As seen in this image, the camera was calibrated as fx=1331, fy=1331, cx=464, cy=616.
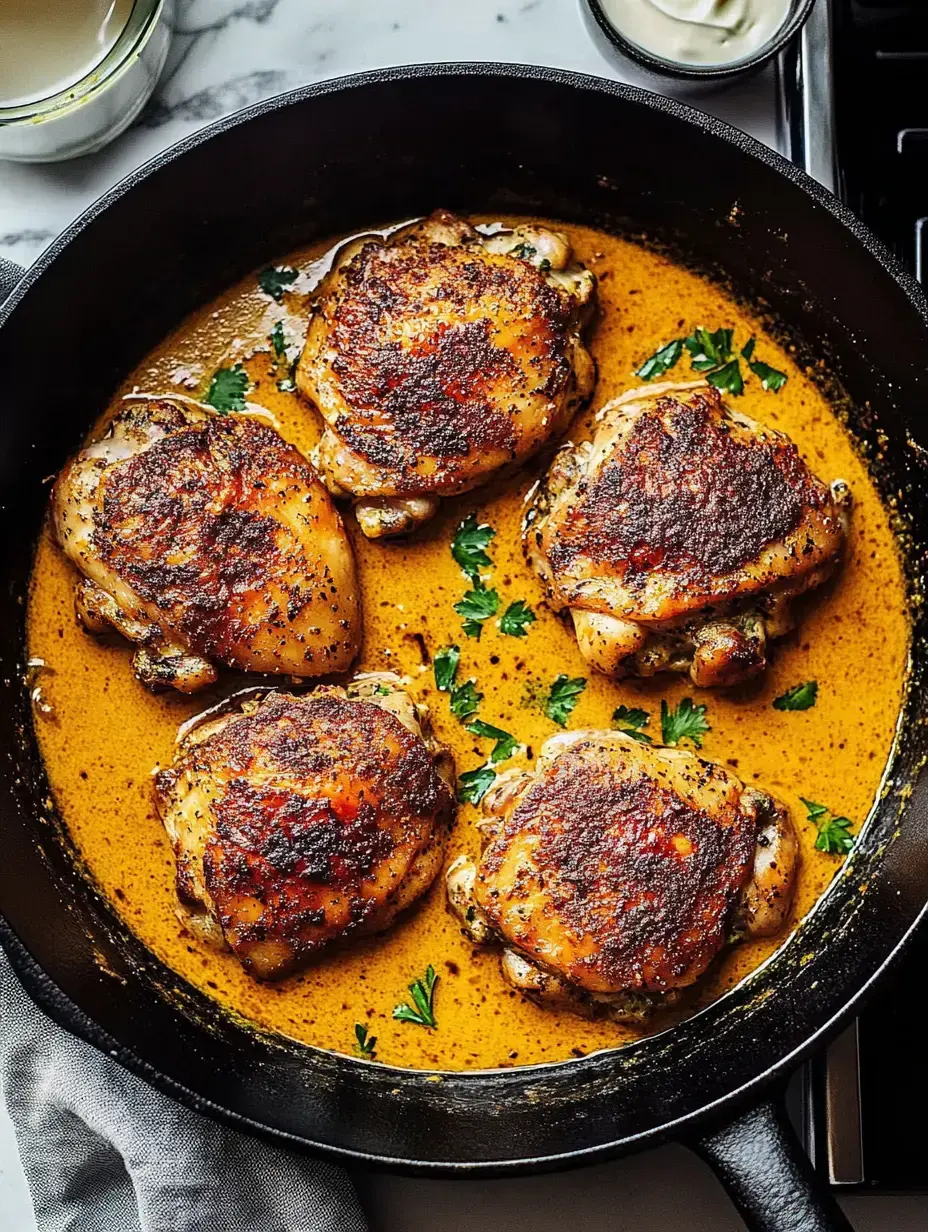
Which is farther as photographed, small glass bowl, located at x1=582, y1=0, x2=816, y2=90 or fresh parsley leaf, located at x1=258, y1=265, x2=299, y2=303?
fresh parsley leaf, located at x1=258, y1=265, x2=299, y2=303

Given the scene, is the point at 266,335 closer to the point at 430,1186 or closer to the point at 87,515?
the point at 87,515

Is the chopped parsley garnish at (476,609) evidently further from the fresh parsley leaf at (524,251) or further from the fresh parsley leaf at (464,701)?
the fresh parsley leaf at (524,251)

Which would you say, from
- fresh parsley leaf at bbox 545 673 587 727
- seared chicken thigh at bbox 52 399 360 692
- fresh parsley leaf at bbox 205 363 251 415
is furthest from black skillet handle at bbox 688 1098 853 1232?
fresh parsley leaf at bbox 205 363 251 415

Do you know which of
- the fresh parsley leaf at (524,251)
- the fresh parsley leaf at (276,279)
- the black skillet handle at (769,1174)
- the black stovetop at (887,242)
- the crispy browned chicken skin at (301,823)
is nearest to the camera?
the black skillet handle at (769,1174)

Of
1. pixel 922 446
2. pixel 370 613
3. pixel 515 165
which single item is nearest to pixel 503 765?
pixel 370 613

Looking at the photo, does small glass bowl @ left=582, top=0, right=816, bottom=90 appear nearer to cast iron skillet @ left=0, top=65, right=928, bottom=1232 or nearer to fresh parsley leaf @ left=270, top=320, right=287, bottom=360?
cast iron skillet @ left=0, top=65, right=928, bottom=1232

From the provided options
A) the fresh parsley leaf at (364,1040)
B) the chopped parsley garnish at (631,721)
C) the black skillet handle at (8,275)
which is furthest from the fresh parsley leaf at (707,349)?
the fresh parsley leaf at (364,1040)
